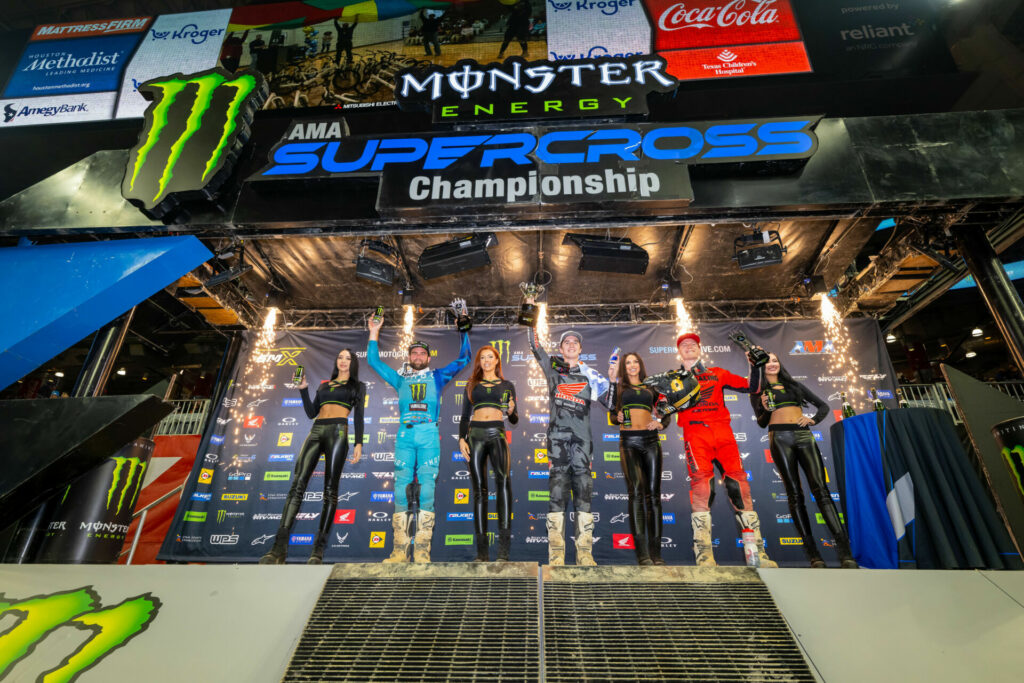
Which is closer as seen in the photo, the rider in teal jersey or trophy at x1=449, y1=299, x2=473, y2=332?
the rider in teal jersey

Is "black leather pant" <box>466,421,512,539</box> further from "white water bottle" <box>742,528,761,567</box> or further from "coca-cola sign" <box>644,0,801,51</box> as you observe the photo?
"coca-cola sign" <box>644,0,801,51</box>

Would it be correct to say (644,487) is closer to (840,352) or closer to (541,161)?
(541,161)

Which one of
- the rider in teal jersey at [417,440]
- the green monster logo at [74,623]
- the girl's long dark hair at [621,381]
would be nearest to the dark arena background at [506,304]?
the green monster logo at [74,623]

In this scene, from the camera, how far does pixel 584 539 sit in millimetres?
4250

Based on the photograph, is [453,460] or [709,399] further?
[453,460]

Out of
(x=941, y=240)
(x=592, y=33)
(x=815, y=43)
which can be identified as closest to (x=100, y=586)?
(x=941, y=240)

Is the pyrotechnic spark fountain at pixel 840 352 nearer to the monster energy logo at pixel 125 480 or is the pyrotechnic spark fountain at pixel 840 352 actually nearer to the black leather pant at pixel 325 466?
the black leather pant at pixel 325 466

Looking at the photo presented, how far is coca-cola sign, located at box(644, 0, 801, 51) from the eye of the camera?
818cm

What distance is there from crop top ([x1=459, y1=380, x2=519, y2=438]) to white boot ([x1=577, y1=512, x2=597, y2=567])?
3.89 feet

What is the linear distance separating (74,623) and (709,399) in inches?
197

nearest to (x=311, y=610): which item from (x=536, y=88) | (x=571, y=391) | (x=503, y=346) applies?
(x=571, y=391)

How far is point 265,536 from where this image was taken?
21.7 ft

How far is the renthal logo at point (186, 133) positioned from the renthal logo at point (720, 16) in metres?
7.11

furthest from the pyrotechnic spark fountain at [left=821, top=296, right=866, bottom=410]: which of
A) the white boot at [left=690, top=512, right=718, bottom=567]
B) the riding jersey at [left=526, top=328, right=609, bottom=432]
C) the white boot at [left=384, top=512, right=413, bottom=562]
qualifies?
the white boot at [left=384, top=512, right=413, bottom=562]
